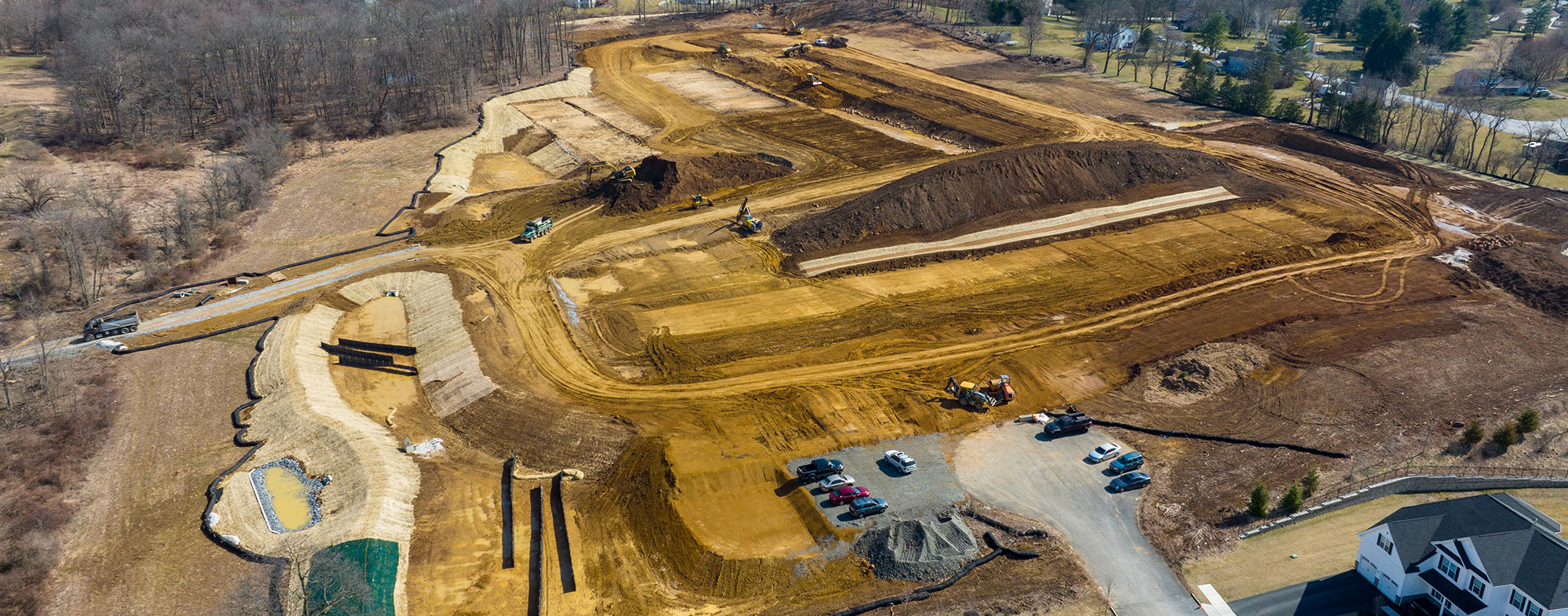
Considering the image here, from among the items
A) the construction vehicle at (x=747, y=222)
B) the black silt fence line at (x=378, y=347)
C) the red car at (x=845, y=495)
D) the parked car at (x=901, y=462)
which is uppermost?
the construction vehicle at (x=747, y=222)

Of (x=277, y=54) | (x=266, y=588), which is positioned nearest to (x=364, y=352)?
(x=266, y=588)

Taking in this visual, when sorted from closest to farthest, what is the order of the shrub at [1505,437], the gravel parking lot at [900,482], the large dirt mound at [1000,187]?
the gravel parking lot at [900,482] < the shrub at [1505,437] < the large dirt mound at [1000,187]

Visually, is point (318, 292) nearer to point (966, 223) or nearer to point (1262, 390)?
point (966, 223)

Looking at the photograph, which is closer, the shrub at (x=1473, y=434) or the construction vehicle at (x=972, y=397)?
the shrub at (x=1473, y=434)

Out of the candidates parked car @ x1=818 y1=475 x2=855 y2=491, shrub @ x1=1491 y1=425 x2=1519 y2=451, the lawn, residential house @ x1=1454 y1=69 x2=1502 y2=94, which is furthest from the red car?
residential house @ x1=1454 y1=69 x2=1502 y2=94

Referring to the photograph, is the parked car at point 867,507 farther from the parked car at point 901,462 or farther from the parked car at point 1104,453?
the parked car at point 1104,453

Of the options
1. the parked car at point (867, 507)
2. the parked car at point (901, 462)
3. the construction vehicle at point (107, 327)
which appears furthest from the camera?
the construction vehicle at point (107, 327)

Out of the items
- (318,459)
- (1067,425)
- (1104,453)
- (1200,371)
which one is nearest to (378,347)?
(318,459)

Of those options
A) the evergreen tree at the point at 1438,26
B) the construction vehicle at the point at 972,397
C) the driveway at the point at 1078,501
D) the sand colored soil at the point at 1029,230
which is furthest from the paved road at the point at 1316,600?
the evergreen tree at the point at 1438,26
